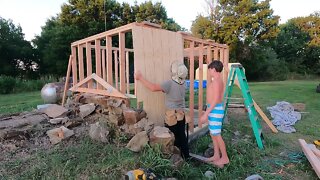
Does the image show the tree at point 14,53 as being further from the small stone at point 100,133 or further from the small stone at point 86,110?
the small stone at point 100,133

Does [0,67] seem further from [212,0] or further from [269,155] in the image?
[269,155]

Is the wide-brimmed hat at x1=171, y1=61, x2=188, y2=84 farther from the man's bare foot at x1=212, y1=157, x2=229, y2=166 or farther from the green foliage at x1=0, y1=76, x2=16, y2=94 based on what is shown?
the green foliage at x1=0, y1=76, x2=16, y2=94

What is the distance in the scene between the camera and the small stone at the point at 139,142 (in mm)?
2912

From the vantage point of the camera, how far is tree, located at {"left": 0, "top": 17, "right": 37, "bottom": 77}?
17.8 metres

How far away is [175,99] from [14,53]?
755 inches

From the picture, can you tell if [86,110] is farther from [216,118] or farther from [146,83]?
[216,118]

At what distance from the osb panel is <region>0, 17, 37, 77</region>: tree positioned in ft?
59.5

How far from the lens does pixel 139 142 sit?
9.70 feet

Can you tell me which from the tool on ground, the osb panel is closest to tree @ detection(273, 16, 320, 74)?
the osb panel

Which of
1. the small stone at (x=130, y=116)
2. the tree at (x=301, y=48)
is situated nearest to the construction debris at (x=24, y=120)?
the small stone at (x=130, y=116)

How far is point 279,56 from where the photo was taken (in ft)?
82.9

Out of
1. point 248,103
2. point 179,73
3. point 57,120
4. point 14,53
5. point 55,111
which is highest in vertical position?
point 14,53

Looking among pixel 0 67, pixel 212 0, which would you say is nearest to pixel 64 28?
pixel 0 67

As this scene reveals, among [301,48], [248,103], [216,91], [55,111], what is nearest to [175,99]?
[216,91]
